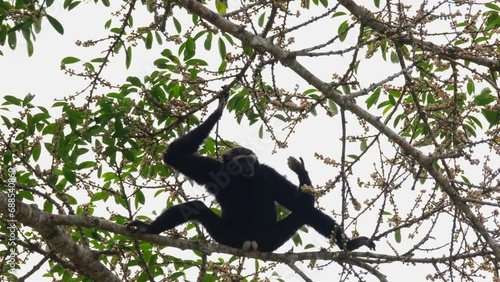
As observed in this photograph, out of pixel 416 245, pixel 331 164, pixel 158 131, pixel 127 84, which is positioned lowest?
pixel 416 245

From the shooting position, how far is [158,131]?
6.68m

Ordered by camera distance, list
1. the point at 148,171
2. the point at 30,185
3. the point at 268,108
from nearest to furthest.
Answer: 1. the point at 268,108
2. the point at 30,185
3. the point at 148,171

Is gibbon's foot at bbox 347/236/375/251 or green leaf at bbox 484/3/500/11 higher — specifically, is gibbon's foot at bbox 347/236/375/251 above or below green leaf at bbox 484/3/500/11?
below

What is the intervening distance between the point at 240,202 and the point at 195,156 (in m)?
1.05

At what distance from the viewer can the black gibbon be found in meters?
7.20

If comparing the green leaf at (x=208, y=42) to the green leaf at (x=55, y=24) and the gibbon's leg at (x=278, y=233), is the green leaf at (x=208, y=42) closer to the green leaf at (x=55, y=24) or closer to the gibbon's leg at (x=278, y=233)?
the green leaf at (x=55, y=24)

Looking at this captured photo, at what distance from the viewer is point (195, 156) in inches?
309

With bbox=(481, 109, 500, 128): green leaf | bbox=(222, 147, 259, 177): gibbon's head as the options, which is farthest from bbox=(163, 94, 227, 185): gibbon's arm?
bbox=(481, 109, 500, 128): green leaf

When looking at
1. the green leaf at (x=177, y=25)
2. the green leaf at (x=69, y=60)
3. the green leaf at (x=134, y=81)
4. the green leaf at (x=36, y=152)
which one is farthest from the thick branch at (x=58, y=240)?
the green leaf at (x=177, y=25)

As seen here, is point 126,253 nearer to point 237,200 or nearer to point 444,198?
point 237,200

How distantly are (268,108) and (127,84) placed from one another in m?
1.77

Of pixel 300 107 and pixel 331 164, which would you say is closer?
pixel 331 164

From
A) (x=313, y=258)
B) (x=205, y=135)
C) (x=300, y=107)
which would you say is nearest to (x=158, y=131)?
(x=205, y=135)

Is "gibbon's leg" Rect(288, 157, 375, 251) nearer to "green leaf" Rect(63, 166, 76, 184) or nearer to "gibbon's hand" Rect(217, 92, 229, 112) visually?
"gibbon's hand" Rect(217, 92, 229, 112)
